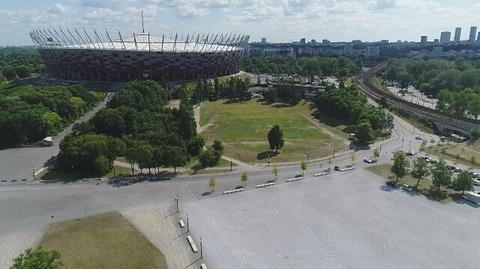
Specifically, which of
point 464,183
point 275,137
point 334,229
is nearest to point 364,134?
point 275,137

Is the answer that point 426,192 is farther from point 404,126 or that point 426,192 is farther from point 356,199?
point 404,126

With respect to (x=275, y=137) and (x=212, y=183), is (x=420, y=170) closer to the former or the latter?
(x=275, y=137)

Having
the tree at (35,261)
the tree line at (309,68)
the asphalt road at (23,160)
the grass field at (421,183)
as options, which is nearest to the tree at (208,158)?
the grass field at (421,183)

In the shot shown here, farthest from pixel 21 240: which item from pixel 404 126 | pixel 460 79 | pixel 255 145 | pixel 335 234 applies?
pixel 460 79

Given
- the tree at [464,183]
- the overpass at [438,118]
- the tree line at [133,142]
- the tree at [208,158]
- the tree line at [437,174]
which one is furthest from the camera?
the overpass at [438,118]

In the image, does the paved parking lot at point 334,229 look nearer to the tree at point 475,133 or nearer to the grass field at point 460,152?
the grass field at point 460,152

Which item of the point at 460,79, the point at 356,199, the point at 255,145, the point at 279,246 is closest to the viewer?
the point at 279,246
